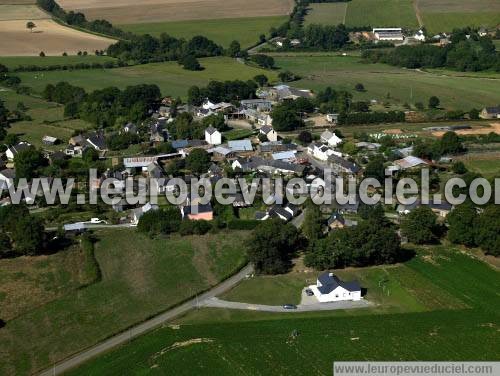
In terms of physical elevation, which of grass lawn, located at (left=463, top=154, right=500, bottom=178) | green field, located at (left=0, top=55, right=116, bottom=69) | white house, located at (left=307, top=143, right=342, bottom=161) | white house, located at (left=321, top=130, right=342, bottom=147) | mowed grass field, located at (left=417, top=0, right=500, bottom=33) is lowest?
grass lawn, located at (left=463, top=154, right=500, bottom=178)

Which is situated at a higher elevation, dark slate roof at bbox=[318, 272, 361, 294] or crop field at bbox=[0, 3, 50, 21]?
crop field at bbox=[0, 3, 50, 21]

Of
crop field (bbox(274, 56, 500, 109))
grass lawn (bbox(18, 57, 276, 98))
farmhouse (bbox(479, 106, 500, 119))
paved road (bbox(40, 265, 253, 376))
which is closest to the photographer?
paved road (bbox(40, 265, 253, 376))

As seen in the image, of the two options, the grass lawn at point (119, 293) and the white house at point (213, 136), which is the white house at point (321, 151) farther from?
the grass lawn at point (119, 293)

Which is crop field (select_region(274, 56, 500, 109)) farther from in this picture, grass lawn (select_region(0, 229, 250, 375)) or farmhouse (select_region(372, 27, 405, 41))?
grass lawn (select_region(0, 229, 250, 375))

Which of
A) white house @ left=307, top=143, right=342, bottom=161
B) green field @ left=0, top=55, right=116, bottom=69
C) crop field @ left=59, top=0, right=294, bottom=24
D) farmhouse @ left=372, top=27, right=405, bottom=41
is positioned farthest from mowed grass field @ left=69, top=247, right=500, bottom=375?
crop field @ left=59, top=0, right=294, bottom=24

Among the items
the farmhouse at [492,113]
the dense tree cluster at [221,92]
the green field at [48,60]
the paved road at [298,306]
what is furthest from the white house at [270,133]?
the green field at [48,60]

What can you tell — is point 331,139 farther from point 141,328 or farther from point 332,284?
point 141,328

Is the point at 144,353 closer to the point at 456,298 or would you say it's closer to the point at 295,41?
the point at 456,298
